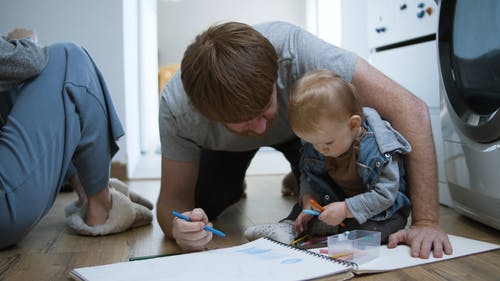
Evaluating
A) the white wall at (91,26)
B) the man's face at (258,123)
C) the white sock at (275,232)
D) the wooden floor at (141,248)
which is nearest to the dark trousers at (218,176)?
the wooden floor at (141,248)

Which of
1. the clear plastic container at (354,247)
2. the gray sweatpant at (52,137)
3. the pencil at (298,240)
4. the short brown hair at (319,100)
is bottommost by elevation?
the pencil at (298,240)

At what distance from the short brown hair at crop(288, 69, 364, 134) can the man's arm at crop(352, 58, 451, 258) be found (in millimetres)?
99

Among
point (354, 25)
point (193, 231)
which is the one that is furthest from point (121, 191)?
point (354, 25)

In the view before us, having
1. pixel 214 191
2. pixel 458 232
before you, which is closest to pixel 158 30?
pixel 214 191

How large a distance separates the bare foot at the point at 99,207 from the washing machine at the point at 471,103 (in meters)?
0.90

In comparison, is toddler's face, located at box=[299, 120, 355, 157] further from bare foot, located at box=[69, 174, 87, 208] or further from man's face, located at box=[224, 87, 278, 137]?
bare foot, located at box=[69, 174, 87, 208]

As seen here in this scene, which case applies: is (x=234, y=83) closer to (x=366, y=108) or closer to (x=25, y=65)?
(x=366, y=108)

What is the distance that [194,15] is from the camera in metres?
3.22

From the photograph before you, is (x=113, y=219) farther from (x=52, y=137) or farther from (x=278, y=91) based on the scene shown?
(x=278, y=91)

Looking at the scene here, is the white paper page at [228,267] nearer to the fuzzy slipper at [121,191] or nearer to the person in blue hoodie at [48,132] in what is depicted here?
the person in blue hoodie at [48,132]

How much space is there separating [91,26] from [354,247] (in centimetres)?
175

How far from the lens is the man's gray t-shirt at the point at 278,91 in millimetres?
1103

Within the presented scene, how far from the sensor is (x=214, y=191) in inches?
56.0

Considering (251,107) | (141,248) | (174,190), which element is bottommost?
(141,248)
